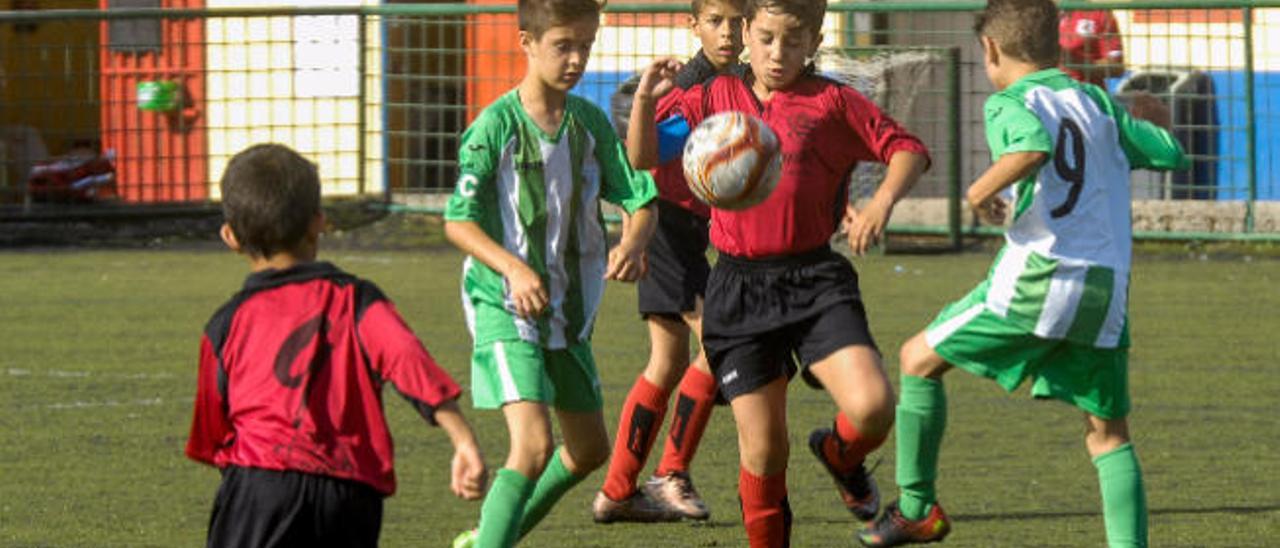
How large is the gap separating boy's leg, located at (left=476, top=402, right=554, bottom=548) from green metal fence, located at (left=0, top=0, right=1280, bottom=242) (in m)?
11.1

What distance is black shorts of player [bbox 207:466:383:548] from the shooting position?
17.4 feet

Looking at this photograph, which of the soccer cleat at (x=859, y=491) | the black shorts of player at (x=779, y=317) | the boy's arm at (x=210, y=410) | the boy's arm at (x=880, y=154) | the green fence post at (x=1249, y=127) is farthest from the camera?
the green fence post at (x=1249, y=127)

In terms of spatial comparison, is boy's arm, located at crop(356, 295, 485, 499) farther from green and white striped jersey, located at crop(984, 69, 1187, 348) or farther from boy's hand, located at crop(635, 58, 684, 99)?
green and white striped jersey, located at crop(984, 69, 1187, 348)

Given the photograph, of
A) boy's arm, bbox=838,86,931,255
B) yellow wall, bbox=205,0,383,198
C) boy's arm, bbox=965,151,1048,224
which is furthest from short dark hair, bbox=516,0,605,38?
yellow wall, bbox=205,0,383,198

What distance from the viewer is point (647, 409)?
8.85m

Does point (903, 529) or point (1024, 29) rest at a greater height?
point (1024, 29)

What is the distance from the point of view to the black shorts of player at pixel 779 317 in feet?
24.0

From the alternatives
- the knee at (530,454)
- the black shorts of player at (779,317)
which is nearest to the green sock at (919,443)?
the black shorts of player at (779,317)

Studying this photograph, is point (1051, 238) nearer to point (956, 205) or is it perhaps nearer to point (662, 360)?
point (662, 360)

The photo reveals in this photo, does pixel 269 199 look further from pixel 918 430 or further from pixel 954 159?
pixel 954 159

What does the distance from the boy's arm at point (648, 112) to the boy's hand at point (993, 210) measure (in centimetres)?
92

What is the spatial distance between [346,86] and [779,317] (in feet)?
42.2

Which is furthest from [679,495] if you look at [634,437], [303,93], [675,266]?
[303,93]

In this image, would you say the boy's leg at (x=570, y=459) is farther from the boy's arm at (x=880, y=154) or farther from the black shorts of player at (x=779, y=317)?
the boy's arm at (x=880, y=154)
